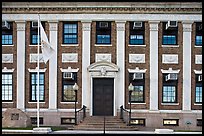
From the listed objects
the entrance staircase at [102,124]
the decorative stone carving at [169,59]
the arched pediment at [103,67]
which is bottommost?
the entrance staircase at [102,124]

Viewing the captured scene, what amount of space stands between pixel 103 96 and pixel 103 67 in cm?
226

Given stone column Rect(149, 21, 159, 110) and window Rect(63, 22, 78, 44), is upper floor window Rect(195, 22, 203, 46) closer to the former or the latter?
stone column Rect(149, 21, 159, 110)

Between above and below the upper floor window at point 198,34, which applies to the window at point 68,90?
below

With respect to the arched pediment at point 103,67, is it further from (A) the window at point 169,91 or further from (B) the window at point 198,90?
(B) the window at point 198,90

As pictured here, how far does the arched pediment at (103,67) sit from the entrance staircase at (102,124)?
3.65m

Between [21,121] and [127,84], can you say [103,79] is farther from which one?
[21,121]

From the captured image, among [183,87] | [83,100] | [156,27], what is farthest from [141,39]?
[83,100]

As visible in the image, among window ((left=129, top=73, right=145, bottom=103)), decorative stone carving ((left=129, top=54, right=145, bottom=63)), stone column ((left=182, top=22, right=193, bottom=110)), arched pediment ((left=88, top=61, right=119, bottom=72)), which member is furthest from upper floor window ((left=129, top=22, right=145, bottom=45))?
stone column ((left=182, top=22, right=193, bottom=110))

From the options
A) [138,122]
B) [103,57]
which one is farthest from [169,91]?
[103,57]

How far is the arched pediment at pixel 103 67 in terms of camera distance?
24709 mm

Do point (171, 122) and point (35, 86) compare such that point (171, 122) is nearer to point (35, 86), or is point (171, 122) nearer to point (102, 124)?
point (102, 124)

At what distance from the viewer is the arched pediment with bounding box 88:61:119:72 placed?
24709mm

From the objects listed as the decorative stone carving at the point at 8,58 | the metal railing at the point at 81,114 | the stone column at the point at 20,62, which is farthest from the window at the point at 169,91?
the decorative stone carving at the point at 8,58

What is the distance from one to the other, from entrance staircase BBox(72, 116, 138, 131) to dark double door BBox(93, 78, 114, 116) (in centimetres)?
119
